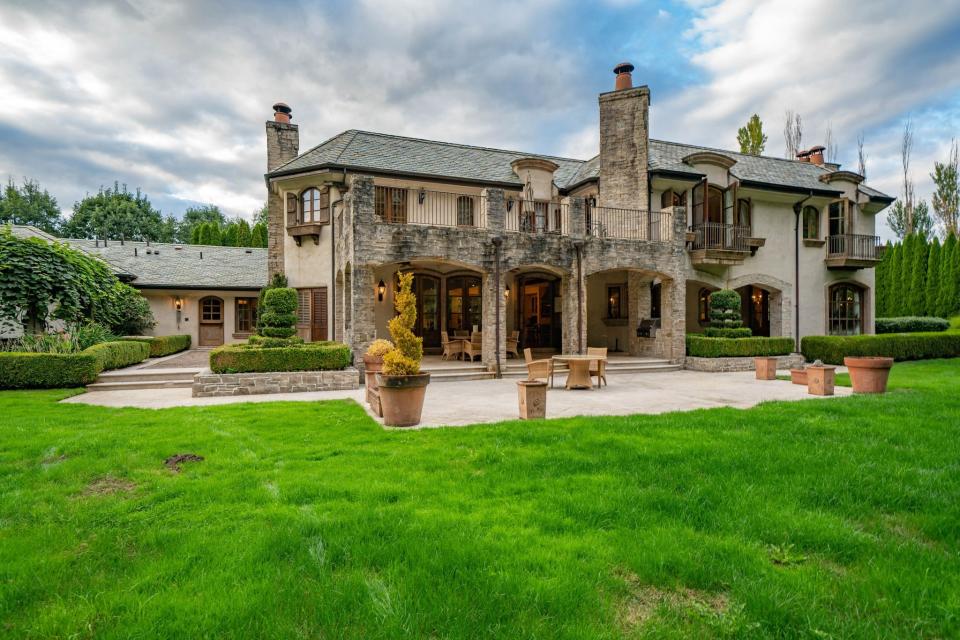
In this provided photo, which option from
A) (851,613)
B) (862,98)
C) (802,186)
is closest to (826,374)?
(851,613)

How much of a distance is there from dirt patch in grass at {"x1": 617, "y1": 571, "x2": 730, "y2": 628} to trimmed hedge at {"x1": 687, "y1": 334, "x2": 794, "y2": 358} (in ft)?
44.4

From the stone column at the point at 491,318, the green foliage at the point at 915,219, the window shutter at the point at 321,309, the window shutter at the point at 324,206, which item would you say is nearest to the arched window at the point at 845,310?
the stone column at the point at 491,318

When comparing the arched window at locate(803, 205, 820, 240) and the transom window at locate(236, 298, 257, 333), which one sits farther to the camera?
the transom window at locate(236, 298, 257, 333)

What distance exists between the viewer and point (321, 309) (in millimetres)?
16031

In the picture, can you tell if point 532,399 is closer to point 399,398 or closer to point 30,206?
point 399,398

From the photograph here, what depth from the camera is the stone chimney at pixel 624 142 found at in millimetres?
15281

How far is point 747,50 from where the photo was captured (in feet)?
38.1

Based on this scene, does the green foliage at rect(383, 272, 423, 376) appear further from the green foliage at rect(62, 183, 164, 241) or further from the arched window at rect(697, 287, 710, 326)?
the green foliage at rect(62, 183, 164, 241)

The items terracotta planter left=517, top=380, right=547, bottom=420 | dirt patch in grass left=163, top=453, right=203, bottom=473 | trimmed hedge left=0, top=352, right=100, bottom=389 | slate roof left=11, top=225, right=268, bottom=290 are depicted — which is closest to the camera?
dirt patch in grass left=163, top=453, right=203, bottom=473

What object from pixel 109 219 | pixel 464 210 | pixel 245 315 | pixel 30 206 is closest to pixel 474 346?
pixel 464 210

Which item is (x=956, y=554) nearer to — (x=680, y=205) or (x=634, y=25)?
(x=634, y=25)

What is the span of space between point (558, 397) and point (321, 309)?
10199mm

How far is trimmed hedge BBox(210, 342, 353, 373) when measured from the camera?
10172 mm

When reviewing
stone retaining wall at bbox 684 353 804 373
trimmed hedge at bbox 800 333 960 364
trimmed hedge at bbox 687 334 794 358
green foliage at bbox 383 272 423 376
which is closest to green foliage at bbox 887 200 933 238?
trimmed hedge at bbox 800 333 960 364
